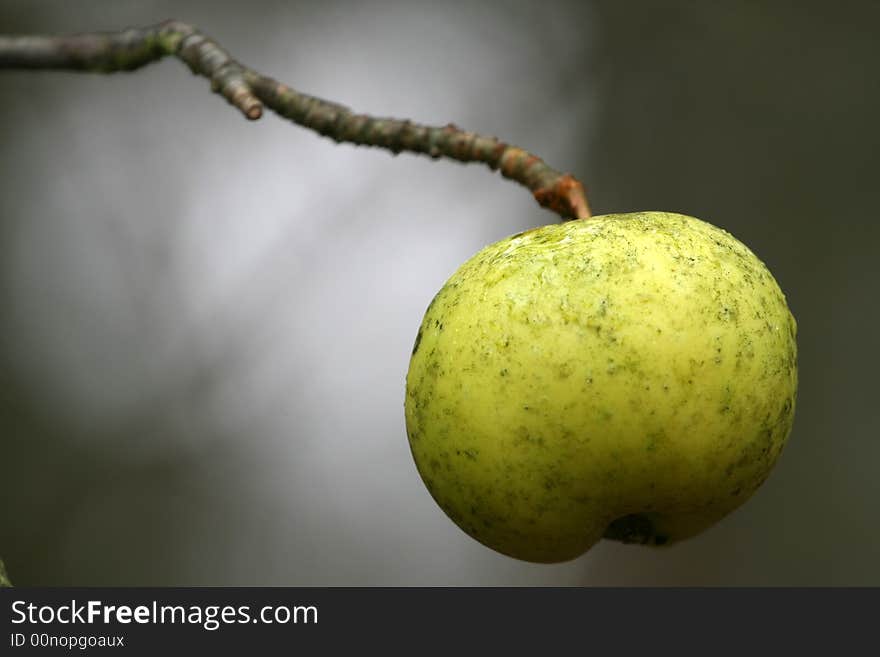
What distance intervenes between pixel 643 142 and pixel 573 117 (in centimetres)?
25

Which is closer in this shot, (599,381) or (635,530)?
(599,381)

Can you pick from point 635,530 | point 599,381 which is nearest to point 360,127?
point 599,381

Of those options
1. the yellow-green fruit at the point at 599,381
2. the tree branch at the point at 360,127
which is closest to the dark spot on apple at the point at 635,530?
the yellow-green fruit at the point at 599,381

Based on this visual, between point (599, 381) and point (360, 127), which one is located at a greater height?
point (360, 127)

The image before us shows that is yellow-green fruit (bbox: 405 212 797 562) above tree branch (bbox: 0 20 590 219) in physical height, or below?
below

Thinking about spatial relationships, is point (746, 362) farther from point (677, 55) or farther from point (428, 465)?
point (677, 55)

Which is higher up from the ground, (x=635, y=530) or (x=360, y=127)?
(x=360, y=127)

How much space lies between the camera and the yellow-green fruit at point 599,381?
1111mm

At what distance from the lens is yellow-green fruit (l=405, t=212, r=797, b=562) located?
111 centimetres

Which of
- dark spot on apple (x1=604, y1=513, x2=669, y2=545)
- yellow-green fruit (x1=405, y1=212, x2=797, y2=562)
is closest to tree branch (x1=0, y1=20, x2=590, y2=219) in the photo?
yellow-green fruit (x1=405, y1=212, x2=797, y2=562)

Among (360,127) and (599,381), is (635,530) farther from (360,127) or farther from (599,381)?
(360,127)

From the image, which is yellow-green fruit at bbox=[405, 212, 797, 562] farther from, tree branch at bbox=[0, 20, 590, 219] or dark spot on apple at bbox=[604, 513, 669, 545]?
tree branch at bbox=[0, 20, 590, 219]

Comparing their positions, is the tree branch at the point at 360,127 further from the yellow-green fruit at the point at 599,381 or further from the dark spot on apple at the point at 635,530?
the dark spot on apple at the point at 635,530

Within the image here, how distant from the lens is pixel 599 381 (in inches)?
43.3
